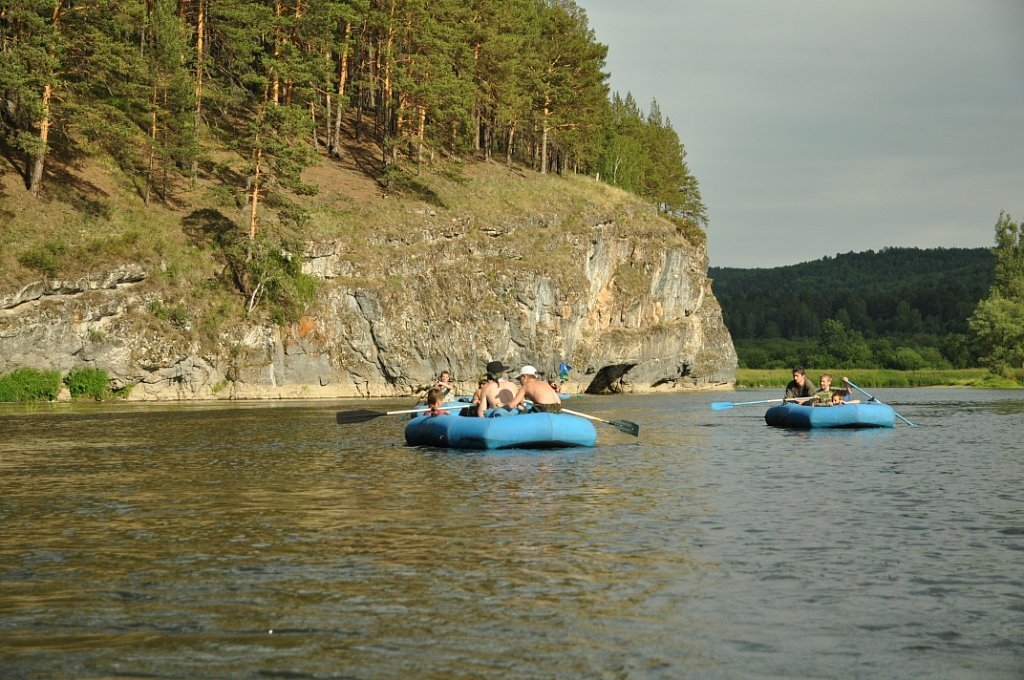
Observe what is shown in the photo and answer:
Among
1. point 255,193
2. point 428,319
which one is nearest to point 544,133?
point 428,319

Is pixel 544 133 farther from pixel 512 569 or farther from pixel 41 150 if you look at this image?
pixel 512 569

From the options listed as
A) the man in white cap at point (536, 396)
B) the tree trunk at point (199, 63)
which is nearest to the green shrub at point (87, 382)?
the tree trunk at point (199, 63)

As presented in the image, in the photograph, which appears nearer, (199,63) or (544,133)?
(199,63)

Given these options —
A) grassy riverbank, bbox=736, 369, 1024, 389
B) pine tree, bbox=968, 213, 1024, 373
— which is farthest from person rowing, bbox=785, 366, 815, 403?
pine tree, bbox=968, 213, 1024, 373

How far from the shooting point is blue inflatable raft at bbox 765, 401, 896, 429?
3088 centimetres

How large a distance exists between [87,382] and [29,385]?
289cm

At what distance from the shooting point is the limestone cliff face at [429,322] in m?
51.0

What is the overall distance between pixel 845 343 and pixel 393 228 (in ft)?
352

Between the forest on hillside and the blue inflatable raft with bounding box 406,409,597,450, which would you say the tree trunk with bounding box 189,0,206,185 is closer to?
the forest on hillside

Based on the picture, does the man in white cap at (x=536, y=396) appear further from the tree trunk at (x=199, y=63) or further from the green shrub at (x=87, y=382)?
the tree trunk at (x=199, y=63)

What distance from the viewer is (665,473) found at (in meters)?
19.5

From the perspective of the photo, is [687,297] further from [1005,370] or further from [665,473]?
[665,473]

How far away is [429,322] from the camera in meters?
66.0

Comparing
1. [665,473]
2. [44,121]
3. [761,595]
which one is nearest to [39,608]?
[761,595]
